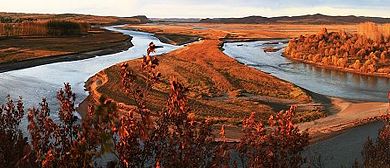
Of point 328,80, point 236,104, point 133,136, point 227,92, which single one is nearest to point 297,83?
point 328,80

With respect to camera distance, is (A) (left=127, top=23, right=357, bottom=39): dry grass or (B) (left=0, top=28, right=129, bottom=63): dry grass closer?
(B) (left=0, top=28, right=129, bottom=63): dry grass

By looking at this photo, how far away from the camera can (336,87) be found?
84.9ft

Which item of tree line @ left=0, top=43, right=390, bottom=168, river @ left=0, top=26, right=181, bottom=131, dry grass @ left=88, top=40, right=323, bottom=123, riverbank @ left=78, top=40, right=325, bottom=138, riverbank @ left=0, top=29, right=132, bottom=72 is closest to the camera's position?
tree line @ left=0, top=43, right=390, bottom=168

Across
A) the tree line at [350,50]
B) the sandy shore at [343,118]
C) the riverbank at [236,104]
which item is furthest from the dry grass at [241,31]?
the sandy shore at [343,118]

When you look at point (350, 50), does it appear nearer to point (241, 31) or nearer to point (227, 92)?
point (227, 92)

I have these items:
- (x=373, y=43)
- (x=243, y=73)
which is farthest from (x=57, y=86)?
(x=373, y=43)

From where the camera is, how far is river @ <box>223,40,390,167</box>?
13.2 m

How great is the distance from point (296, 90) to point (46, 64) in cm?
2494

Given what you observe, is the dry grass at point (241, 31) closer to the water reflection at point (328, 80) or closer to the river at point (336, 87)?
the river at point (336, 87)

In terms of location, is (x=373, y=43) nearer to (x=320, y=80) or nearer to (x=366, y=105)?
(x=320, y=80)

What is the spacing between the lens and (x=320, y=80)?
2870 cm

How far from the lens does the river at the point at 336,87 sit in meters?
13.2

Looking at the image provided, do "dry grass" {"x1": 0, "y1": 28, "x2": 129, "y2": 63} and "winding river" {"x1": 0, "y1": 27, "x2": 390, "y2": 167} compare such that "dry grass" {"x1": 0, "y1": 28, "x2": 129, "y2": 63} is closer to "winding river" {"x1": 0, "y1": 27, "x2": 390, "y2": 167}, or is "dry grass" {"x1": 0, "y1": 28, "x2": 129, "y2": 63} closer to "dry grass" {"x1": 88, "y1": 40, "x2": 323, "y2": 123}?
"winding river" {"x1": 0, "y1": 27, "x2": 390, "y2": 167}

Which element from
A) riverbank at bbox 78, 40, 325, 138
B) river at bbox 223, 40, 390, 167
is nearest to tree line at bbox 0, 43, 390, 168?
river at bbox 223, 40, 390, 167
